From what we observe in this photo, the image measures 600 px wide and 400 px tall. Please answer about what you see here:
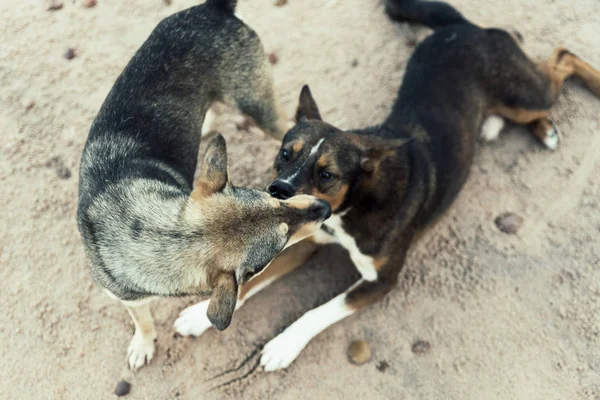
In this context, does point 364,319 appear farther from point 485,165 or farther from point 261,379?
point 485,165

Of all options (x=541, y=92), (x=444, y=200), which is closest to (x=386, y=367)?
(x=444, y=200)

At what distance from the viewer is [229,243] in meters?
3.05

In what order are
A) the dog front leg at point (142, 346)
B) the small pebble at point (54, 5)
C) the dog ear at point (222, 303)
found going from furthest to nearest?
the small pebble at point (54, 5) < the dog front leg at point (142, 346) < the dog ear at point (222, 303)

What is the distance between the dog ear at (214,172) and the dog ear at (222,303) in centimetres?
58

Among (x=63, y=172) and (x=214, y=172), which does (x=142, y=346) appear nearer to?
(x=214, y=172)

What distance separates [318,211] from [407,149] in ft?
4.29

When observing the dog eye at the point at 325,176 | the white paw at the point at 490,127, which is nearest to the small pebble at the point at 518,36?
the white paw at the point at 490,127

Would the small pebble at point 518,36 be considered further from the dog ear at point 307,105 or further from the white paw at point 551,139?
the dog ear at point 307,105

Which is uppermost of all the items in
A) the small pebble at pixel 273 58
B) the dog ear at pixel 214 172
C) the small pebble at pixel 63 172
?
the dog ear at pixel 214 172

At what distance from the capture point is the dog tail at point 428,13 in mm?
5301

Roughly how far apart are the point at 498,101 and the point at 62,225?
4386 millimetres

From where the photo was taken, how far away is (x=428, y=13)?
541 cm

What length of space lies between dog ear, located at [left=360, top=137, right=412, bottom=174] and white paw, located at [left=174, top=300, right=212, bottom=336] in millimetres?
1838

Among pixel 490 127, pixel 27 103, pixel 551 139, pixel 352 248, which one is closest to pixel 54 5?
pixel 27 103
